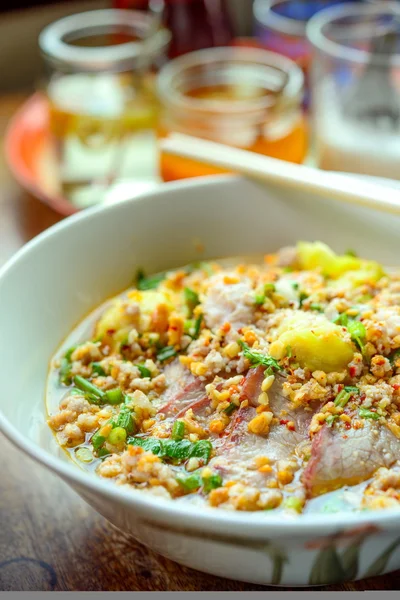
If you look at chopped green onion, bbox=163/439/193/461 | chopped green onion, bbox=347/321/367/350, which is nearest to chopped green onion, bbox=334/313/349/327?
chopped green onion, bbox=347/321/367/350

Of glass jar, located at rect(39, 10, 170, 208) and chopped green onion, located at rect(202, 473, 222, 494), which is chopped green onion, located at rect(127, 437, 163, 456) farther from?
glass jar, located at rect(39, 10, 170, 208)

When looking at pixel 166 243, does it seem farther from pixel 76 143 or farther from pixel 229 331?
pixel 76 143

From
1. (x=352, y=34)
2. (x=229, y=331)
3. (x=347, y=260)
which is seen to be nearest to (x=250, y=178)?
(x=347, y=260)

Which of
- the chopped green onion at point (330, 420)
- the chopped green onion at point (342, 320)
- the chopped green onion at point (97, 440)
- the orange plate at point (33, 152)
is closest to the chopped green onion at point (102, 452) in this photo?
the chopped green onion at point (97, 440)

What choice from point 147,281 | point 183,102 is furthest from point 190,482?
point 183,102

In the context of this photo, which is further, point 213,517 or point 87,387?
point 87,387

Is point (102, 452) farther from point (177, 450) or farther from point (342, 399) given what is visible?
point (342, 399)

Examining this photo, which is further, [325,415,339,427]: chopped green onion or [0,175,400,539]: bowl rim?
[325,415,339,427]: chopped green onion
